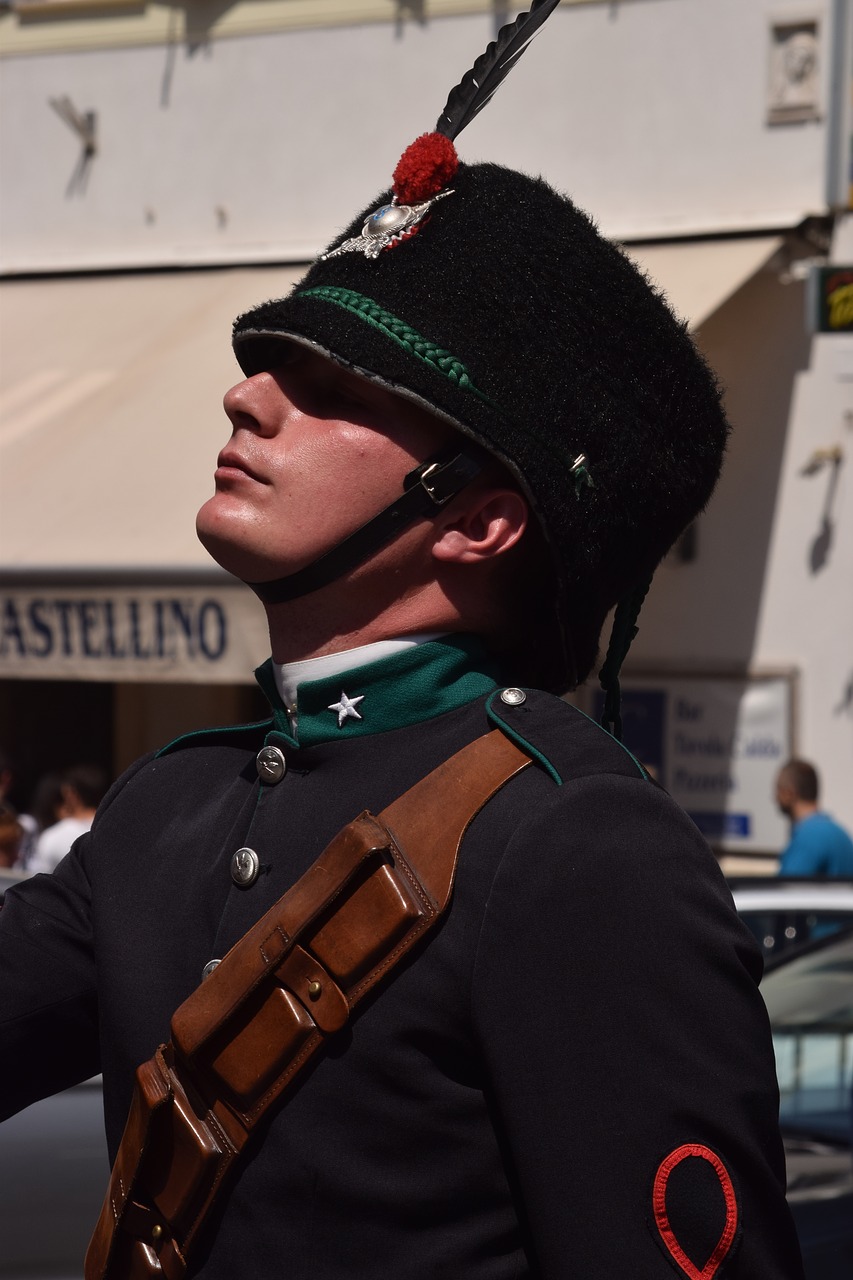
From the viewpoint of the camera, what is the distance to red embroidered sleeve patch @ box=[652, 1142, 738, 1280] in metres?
1.27

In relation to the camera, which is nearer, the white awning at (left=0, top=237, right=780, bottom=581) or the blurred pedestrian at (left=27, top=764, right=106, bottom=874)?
the blurred pedestrian at (left=27, top=764, right=106, bottom=874)

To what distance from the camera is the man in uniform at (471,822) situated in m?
1.31

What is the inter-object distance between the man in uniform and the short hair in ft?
19.2

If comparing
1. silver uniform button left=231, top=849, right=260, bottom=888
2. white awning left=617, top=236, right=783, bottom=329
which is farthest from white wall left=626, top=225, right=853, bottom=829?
silver uniform button left=231, top=849, right=260, bottom=888

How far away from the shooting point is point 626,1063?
130cm

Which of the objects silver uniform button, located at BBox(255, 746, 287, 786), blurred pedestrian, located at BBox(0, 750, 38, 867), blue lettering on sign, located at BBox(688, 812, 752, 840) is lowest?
blue lettering on sign, located at BBox(688, 812, 752, 840)

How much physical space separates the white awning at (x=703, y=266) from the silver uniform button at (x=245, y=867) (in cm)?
608

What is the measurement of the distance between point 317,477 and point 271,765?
286 millimetres

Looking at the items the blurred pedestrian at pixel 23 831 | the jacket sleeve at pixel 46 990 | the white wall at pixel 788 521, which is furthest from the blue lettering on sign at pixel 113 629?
the jacket sleeve at pixel 46 990

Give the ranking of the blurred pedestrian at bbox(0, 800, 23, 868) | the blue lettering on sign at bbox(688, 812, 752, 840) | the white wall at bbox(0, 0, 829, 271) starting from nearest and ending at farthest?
the blurred pedestrian at bbox(0, 800, 23, 868) → the white wall at bbox(0, 0, 829, 271) → the blue lettering on sign at bbox(688, 812, 752, 840)

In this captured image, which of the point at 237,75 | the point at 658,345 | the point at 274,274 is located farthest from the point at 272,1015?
the point at 237,75

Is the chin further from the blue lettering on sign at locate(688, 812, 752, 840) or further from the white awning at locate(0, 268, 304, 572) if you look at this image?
the blue lettering on sign at locate(688, 812, 752, 840)

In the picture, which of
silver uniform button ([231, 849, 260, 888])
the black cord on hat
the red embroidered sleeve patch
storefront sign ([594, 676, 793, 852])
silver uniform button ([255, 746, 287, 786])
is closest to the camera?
the red embroidered sleeve patch

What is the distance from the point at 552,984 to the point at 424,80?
26.7ft
